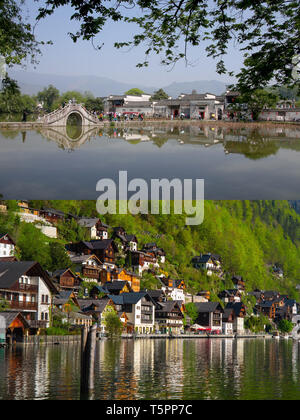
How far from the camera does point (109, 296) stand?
258 ft

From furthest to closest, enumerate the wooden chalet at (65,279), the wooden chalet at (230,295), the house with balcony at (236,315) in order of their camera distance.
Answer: the wooden chalet at (230,295)
the house with balcony at (236,315)
the wooden chalet at (65,279)

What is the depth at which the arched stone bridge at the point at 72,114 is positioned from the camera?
1514 centimetres

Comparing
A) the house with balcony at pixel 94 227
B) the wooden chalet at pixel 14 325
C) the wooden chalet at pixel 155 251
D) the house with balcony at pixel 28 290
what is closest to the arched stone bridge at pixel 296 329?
the wooden chalet at pixel 155 251

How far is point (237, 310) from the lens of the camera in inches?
4823

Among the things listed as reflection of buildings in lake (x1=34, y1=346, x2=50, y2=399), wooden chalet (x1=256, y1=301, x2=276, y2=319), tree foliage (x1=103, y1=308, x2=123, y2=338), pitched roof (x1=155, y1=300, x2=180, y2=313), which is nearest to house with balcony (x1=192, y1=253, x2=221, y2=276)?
wooden chalet (x1=256, y1=301, x2=276, y2=319)

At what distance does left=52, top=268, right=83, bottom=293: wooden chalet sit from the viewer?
6751 centimetres

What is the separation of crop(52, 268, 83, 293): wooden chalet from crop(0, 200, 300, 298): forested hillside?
304 cm

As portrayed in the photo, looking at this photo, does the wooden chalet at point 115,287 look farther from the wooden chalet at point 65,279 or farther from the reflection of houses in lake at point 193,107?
the reflection of houses in lake at point 193,107

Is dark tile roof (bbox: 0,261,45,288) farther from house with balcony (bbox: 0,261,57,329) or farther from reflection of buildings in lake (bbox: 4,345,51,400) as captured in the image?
reflection of buildings in lake (bbox: 4,345,51,400)

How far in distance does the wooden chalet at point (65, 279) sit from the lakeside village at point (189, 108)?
51.2 meters

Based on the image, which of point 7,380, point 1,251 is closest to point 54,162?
point 7,380

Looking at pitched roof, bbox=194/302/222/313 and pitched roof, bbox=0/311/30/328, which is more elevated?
pitched roof, bbox=0/311/30/328

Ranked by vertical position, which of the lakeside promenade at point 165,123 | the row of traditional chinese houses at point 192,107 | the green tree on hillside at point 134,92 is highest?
the green tree on hillside at point 134,92

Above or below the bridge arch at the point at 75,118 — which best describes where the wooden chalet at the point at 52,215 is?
above
